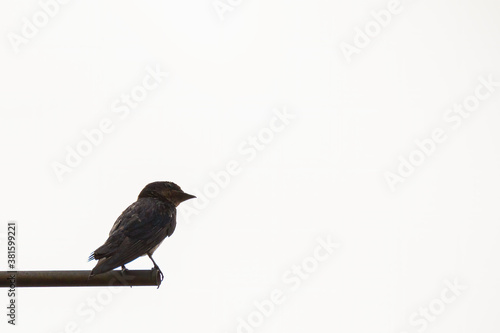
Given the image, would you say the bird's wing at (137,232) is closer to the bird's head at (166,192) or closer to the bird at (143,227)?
the bird at (143,227)

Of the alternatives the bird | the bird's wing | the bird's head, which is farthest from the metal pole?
the bird's head

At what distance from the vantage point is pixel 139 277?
462 cm

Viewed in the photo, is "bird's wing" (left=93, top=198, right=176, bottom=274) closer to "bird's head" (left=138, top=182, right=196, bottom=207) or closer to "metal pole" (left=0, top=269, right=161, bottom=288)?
"bird's head" (left=138, top=182, right=196, bottom=207)

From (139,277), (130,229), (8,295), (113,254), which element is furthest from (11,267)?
(130,229)

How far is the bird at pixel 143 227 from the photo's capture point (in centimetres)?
608

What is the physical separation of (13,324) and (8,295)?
0.20 meters

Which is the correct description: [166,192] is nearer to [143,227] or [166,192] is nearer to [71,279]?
[143,227]

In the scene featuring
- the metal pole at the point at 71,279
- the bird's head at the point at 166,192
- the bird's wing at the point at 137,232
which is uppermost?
the bird's head at the point at 166,192

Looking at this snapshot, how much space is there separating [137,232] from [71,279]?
3.12 m

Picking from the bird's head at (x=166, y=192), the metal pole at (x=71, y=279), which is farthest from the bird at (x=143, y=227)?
the metal pole at (x=71, y=279)

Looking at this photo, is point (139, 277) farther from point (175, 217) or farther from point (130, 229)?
point (175, 217)

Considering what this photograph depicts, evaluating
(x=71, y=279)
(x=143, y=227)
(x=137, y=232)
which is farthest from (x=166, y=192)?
(x=71, y=279)

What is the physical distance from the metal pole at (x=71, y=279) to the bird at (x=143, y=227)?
0.35m

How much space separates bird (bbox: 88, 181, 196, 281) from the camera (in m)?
6.08
